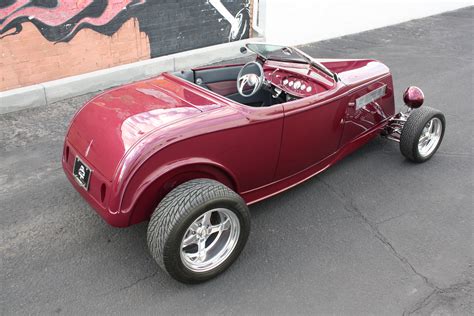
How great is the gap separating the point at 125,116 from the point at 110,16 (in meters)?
3.94

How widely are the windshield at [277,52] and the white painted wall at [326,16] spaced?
439 centimetres

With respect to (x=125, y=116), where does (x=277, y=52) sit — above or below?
above

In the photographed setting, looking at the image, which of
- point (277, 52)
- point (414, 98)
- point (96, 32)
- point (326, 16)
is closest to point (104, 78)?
point (96, 32)

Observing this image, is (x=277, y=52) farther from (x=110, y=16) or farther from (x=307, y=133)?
(x=110, y=16)

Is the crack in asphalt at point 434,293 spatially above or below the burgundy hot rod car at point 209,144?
below

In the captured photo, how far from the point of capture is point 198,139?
3.00m

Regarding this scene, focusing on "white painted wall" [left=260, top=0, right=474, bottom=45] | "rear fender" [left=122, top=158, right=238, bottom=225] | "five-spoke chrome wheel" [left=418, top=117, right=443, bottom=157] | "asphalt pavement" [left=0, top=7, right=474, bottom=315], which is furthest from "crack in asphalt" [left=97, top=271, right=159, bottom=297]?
"white painted wall" [left=260, top=0, right=474, bottom=45]

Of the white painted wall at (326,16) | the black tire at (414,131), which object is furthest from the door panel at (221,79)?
the white painted wall at (326,16)

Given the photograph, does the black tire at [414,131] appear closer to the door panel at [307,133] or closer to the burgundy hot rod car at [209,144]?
A: the burgundy hot rod car at [209,144]

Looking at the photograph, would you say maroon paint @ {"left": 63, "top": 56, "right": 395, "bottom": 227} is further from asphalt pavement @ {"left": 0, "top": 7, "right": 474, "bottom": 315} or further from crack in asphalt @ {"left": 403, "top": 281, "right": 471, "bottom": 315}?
crack in asphalt @ {"left": 403, "top": 281, "right": 471, "bottom": 315}

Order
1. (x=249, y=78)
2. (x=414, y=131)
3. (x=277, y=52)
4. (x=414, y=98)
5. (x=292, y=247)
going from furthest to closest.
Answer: (x=414, y=98) < (x=414, y=131) < (x=277, y=52) < (x=249, y=78) < (x=292, y=247)

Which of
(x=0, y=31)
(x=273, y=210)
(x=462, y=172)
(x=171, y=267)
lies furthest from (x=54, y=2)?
(x=462, y=172)

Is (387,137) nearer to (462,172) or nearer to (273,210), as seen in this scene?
(462,172)

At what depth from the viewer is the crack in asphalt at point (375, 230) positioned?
318cm
